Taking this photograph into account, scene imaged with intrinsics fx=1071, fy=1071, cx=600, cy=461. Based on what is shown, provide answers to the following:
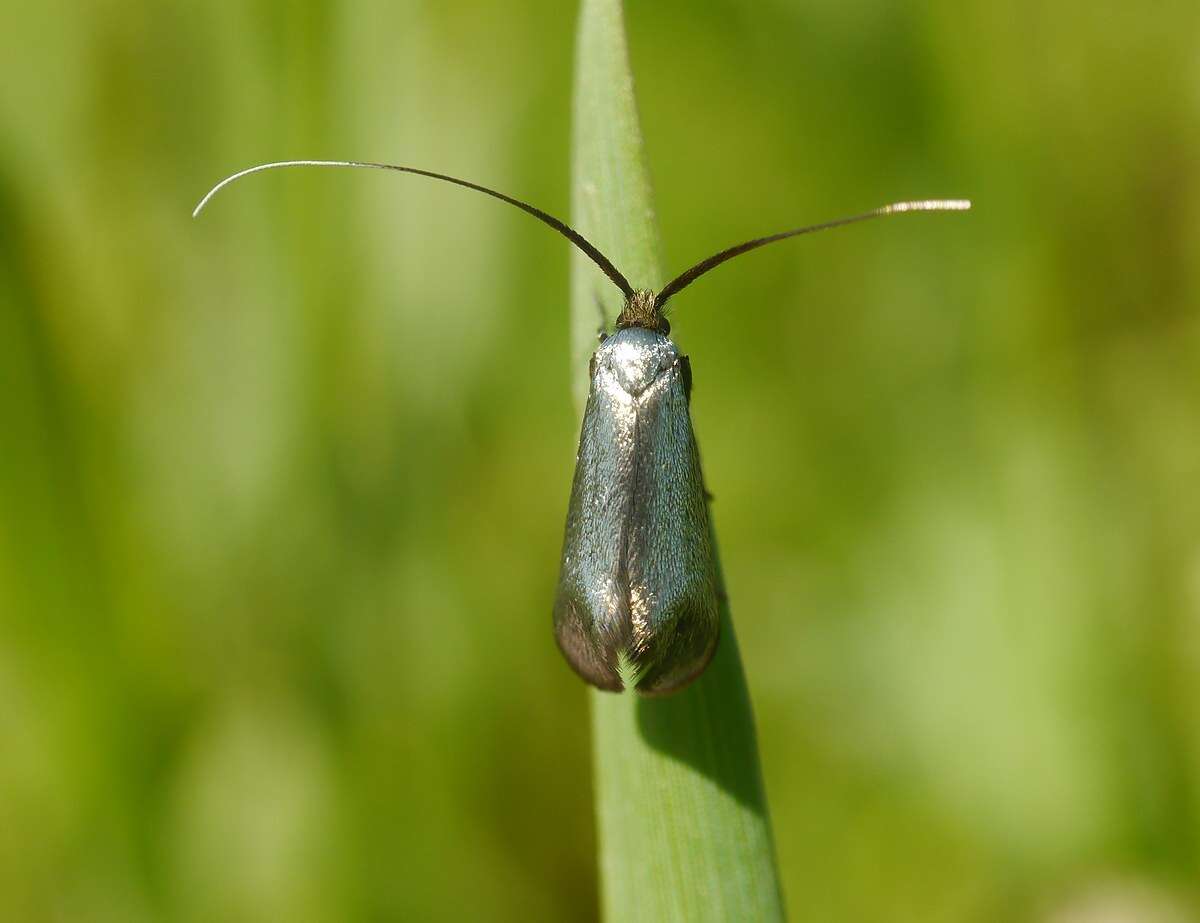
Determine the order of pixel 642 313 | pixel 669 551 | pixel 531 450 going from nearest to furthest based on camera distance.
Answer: pixel 669 551 < pixel 642 313 < pixel 531 450

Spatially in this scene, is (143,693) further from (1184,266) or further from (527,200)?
(1184,266)

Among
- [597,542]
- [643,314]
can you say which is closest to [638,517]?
[597,542]

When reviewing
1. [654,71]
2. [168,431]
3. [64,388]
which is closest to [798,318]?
[654,71]

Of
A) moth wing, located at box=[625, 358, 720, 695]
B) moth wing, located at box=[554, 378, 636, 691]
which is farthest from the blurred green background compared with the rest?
moth wing, located at box=[625, 358, 720, 695]

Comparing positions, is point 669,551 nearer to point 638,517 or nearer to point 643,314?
point 638,517

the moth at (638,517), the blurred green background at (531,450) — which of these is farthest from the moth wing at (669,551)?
the blurred green background at (531,450)

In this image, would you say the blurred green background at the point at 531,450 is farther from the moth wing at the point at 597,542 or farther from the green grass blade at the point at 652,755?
the green grass blade at the point at 652,755

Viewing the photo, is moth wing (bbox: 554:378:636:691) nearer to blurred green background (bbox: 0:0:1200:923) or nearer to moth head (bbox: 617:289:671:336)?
moth head (bbox: 617:289:671:336)
